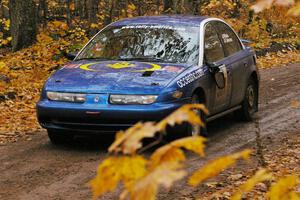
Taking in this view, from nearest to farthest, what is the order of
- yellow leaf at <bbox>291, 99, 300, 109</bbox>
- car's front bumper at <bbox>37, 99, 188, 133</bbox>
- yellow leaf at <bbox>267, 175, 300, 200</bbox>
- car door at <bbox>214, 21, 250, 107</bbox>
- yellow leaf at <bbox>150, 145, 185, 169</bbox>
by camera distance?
yellow leaf at <bbox>150, 145, 185, 169</bbox> → yellow leaf at <bbox>267, 175, 300, 200</bbox> → car's front bumper at <bbox>37, 99, 188, 133</bbox> → car door at <bbox>214, 21, 250, 107</bbox> → yellow leaf at <bbox>291, 99, 300, 109</bbox>

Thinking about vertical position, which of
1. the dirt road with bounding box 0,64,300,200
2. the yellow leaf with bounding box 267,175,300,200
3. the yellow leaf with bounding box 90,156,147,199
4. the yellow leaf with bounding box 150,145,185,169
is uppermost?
the yellow leaf with bounding box 150,145,185,169

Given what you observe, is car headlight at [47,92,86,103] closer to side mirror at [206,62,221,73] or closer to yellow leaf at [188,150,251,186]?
side mirror at [206,62,221,73]

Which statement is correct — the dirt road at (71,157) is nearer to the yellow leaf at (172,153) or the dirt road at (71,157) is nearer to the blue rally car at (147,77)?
the blue rally car at (147,77)

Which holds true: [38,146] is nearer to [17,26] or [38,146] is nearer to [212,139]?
[212,139]

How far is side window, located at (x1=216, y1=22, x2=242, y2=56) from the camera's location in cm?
856

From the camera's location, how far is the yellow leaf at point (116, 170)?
1.80 m

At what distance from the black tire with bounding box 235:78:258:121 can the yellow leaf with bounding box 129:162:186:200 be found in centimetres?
744

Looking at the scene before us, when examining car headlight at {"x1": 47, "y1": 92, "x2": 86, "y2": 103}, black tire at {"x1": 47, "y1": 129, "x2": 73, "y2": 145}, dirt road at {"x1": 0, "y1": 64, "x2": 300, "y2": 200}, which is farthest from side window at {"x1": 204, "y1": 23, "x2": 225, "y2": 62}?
black tire at {"x1": 47, "y1": 129, "x2": 73, "y2": 145}

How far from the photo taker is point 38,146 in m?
7.59

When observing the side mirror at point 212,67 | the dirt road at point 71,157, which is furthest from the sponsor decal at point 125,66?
the dirt road at point 71,157

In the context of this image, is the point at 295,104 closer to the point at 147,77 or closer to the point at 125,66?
the point at 125,66

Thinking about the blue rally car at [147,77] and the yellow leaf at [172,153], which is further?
the blue rally car at [147,77]

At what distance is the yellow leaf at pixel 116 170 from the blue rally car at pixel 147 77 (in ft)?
15.6

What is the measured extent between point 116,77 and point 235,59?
7.70 ft
